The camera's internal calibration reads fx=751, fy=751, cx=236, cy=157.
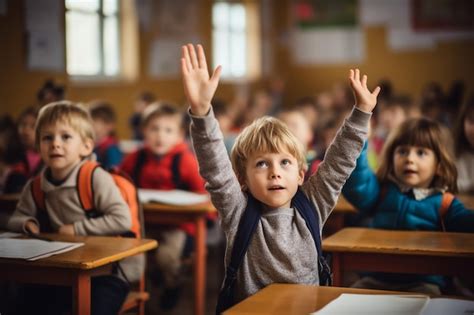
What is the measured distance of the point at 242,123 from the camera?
8.05 meters

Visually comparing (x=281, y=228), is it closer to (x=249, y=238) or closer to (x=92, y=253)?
(x=249, y=238)

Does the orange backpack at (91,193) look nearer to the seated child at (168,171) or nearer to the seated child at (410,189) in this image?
the seated child at (410,189)

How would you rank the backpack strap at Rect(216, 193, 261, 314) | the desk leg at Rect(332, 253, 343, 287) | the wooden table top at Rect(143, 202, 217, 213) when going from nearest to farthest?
the backpack strap at Rect(216, 193, 261, 314) < the desk leg at Rect(332, 253, 343, 287) < the wooden table top at Rect(143, 202, 217, 213)

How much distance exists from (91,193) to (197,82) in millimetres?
1113

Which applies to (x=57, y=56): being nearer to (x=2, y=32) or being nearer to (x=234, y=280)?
(x=2, y=32)

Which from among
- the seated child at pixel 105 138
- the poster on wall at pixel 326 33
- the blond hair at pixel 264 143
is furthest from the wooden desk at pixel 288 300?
the poster on wall at pixel 326 33

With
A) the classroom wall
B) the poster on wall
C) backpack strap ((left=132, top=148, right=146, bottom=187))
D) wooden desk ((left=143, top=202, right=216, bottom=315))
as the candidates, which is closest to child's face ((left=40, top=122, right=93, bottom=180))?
wooden desk ((left=143, top=202, right=216, bottom=315))

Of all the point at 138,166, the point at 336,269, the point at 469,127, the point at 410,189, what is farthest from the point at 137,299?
the point at 469,127

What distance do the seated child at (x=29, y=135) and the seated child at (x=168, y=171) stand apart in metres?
0.77

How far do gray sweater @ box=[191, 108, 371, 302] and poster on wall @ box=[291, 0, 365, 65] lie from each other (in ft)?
35.2

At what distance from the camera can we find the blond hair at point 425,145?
3.16m

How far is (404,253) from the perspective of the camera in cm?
246

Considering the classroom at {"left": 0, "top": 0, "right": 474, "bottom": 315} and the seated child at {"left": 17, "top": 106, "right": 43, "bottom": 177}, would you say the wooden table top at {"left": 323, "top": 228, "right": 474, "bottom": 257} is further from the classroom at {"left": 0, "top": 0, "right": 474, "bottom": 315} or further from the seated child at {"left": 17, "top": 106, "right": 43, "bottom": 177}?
the seated child at {"left": 17, "top": 106, "right": 43, "bottom": 177}

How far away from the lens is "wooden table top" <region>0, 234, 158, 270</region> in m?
2.32
